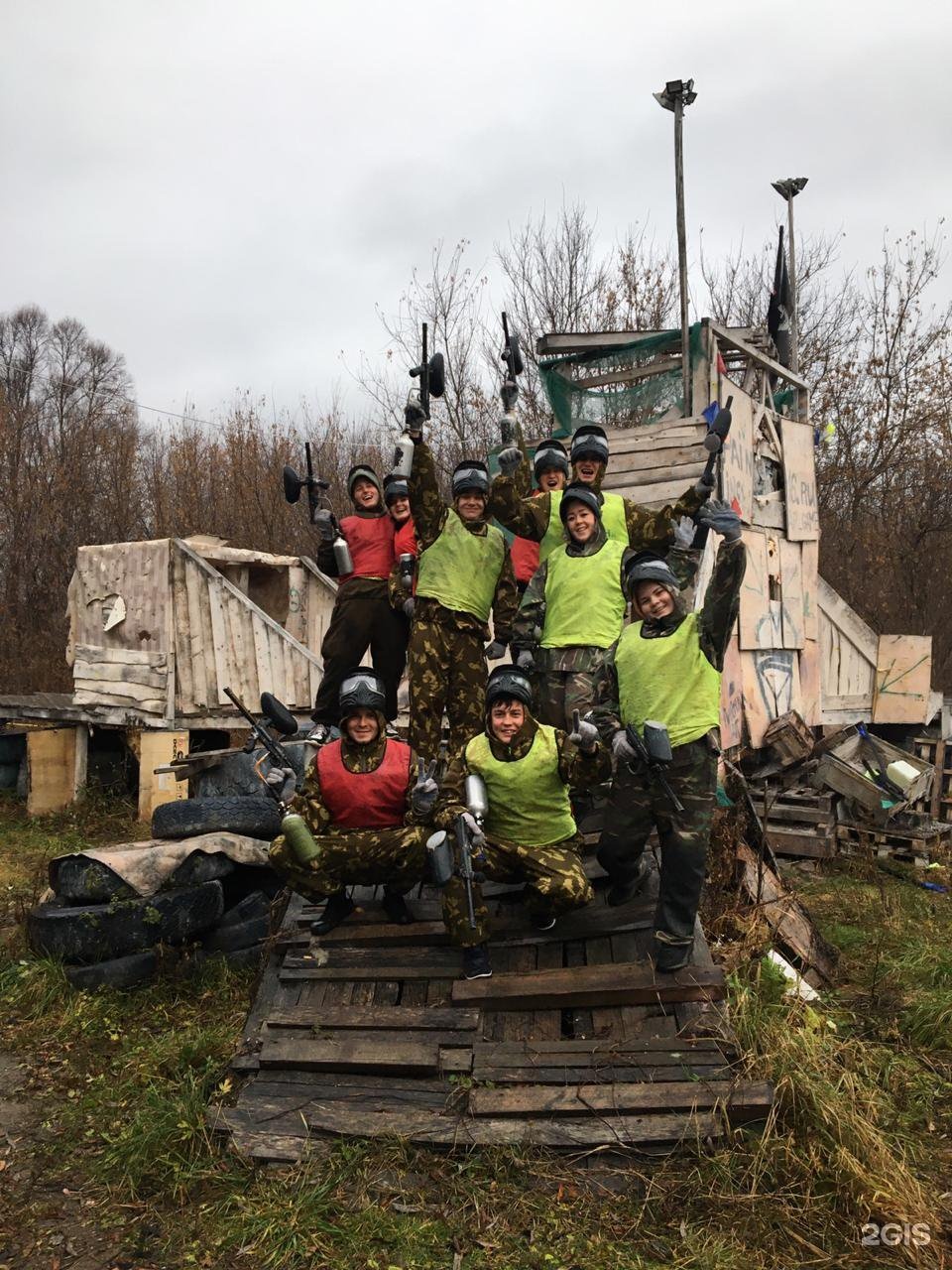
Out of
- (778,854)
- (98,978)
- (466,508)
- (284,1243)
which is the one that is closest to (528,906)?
(284,1243)

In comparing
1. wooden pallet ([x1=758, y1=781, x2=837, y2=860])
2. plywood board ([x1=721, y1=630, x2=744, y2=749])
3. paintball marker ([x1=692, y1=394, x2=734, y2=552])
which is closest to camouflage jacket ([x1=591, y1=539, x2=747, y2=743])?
paintball marker ([x1=692, y1=394, x2=734, y2=552])

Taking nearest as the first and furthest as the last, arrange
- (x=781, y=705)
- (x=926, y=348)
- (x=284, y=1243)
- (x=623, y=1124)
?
(x=284, y=1243) < (x=623, y=1124) < (x=781, y=705) < (x=926, y=348)

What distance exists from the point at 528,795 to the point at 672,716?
35.9 inches

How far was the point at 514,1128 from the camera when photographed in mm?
4082

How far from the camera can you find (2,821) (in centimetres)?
1138

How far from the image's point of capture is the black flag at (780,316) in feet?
42.1

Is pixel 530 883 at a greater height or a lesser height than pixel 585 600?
lesser

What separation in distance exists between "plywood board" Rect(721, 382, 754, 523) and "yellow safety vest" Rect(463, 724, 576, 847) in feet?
17.7

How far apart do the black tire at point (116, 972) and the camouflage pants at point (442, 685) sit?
2.30m

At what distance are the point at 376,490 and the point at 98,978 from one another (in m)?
3.88

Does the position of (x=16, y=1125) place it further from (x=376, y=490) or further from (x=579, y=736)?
(x=376, y=490)

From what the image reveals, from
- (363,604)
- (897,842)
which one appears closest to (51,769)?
(363,604)

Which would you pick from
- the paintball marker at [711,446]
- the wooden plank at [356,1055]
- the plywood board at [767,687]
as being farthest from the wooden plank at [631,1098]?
the plywood board at [767,687]

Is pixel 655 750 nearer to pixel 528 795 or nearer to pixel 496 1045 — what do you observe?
pixel 528 795
